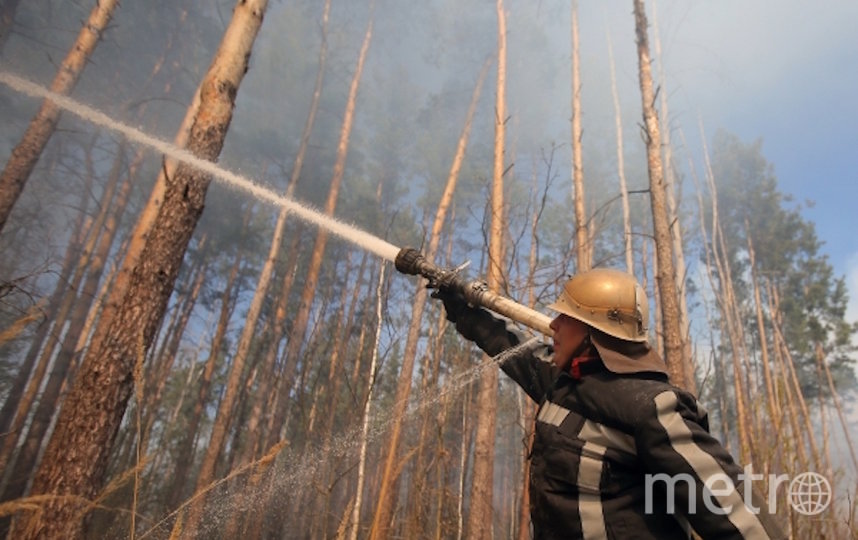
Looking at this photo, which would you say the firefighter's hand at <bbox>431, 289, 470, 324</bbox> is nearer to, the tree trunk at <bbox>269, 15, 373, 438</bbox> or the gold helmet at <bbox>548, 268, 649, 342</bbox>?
the gold helmet at <bbox>548, 268, 649, 342</bbox>

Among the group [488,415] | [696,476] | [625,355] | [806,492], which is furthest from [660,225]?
[696,476]

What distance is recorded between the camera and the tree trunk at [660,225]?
15.9ft

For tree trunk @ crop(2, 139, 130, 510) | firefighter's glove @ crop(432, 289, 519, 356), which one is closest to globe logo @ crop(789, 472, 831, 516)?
firefighter's glove @ crop(432, 289, 519, 356)

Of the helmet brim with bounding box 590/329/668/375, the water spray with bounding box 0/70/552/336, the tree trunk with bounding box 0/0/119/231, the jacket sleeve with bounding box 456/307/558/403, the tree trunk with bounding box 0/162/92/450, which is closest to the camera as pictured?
the helmet brim with bounding box 590/329/668/375

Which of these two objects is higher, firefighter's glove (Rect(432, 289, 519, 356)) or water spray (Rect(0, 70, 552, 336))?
water spray (Rect(0, 70, 552, 336))

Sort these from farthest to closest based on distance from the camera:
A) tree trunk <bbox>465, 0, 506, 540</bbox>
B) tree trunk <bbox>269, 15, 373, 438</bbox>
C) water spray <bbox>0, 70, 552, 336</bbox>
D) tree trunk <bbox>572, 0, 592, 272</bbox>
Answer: tree trunk <bbox>269, 15, 373, 438</bbox>
tree trunk <bbox>572, 0, 592, 272</bbox>
tree trunk <bbox>465, 0, 506, 540</bbox>
water spray <bbox>0, 70, 552, 336</bbox>

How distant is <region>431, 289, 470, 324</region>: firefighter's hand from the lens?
2.86 m

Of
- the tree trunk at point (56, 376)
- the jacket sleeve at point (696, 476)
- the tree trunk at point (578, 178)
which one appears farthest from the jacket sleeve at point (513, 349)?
the tree trunk at point (56, 376)

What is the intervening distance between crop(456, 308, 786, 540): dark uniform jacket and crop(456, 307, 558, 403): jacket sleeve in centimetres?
50

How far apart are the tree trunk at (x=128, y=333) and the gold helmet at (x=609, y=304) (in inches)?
112

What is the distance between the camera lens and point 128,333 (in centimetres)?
310

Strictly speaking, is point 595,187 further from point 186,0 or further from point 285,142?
point 186,0

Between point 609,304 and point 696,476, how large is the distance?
0.76 m

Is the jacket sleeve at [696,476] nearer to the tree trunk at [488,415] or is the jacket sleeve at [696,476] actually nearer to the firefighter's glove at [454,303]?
the firefighter's glove at [454,303]
